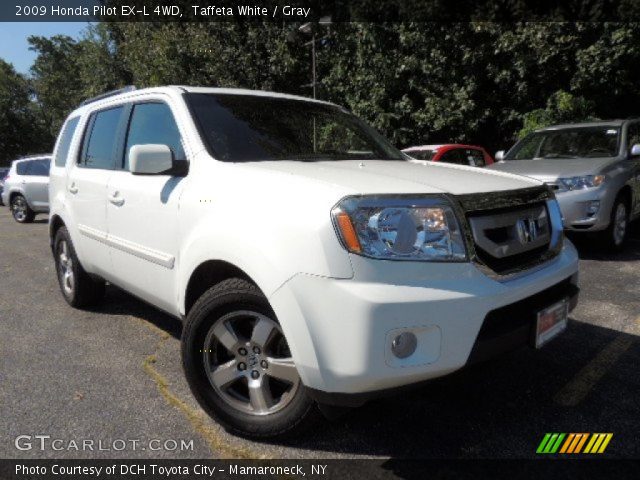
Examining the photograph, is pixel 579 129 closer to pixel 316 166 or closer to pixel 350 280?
pixel 316 166

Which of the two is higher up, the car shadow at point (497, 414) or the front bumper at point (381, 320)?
the front bumper at point (381, 320)

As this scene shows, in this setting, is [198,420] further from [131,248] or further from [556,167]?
[556,167]

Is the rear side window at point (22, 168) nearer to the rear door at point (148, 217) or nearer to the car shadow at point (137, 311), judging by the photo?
the car shadow at point (137, 311)

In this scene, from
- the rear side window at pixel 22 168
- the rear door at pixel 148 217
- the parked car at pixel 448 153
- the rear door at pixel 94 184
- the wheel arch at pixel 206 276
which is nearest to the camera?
the wheel arch at pixel 206 276

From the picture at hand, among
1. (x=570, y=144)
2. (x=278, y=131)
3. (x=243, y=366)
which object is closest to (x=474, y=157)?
(x=570, y=144)

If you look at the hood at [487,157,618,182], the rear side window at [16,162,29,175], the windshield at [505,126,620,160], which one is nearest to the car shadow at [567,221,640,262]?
the hood at [487,157,618,182]

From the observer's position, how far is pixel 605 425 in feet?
8.05

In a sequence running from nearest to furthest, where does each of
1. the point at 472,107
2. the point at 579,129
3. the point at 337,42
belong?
the point at 579,129
the point at 472,107
the point at 337,42

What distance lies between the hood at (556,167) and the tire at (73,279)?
185 inches

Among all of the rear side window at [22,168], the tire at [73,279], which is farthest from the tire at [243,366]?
the rear side window at [22,168]

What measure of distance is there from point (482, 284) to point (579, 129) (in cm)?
610

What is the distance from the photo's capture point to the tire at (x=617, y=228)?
595cm

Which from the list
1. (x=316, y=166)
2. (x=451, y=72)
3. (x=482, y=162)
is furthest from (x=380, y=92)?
(x=316, y=166)

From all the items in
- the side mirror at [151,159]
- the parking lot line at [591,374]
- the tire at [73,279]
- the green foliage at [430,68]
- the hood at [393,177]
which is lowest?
the parking lot line at [591,374]
